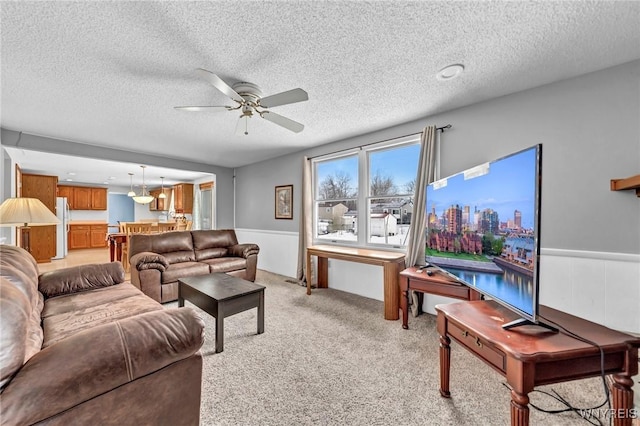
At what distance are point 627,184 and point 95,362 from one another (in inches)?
131

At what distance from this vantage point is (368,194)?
3797mm

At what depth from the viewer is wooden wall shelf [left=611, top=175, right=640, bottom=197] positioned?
1702 mm

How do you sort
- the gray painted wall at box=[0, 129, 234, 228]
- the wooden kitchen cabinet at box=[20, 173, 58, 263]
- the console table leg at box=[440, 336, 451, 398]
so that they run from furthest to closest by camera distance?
the wooden kitchen cabinet at box=[20, 173, 58, 263] < the gray painted wall at box=[0, 129, 234, 228] < the console table leg at box=[440, 336, 451, 398]

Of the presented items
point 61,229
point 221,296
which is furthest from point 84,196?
point 221,296

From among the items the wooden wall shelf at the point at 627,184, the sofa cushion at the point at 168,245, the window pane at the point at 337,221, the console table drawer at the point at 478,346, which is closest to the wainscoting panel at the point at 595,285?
the wooden wall shelf at the point at 627,184

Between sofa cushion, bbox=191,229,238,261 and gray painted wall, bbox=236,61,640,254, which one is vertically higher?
gray painted wall, bbox=236,61,640,254

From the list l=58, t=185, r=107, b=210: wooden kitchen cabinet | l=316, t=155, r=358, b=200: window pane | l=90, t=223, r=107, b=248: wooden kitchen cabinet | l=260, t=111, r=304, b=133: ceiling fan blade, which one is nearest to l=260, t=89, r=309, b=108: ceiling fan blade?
l=260, t=111, r=304, b=133: ceiling fan blade

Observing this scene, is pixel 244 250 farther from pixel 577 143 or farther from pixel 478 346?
pixel 577 143

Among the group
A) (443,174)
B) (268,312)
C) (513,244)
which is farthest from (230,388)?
(443,174)

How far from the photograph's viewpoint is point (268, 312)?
10.1ft

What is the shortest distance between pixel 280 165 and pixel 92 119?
289 cm

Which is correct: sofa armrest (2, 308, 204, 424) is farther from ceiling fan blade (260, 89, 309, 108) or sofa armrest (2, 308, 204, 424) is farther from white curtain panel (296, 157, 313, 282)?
white curtain panel (296, 157, 313, 282)

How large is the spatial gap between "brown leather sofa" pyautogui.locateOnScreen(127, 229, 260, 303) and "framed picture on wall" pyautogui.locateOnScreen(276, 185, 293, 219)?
940 millimetres

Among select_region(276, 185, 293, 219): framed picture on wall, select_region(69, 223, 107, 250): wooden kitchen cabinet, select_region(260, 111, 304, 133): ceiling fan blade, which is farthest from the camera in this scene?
select_region(69, 223, 107, 250): wooden kitchen cabinet
